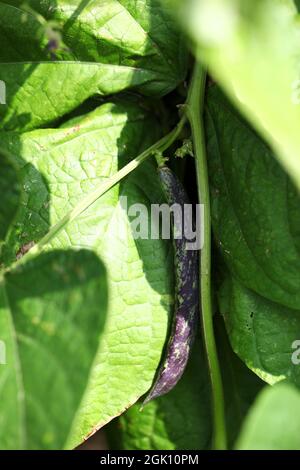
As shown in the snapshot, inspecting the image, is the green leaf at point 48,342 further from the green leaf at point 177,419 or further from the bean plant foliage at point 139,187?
the green leaf at point 177,419

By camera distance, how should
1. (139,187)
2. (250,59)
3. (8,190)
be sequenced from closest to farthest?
(250,59) → (8,190) → (139,187)

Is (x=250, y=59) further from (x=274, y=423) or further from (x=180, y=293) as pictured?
(x=180, y=293)

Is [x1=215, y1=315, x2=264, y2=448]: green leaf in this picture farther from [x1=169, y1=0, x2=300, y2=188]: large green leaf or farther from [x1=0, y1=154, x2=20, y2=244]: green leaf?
[x1=169, y1=0, x2=300, y2=188]: large green leaf

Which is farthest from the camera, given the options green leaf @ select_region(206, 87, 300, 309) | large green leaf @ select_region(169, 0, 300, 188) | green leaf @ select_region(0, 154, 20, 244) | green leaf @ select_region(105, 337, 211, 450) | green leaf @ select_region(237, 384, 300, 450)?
green leaf @ select_region(105, 337, 211, 450)

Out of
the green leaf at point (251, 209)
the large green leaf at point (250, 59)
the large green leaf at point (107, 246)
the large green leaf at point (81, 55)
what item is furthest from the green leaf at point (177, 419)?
the large green leaf at point (250, 59)

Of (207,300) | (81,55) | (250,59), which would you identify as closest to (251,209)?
(207,300)

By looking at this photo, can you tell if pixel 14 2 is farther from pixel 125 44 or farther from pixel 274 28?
pixel 274 28

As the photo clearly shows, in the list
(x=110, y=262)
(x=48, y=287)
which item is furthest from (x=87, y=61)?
(x=48, y=287)

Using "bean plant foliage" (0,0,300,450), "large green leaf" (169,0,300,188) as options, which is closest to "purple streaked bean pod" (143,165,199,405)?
"bean plant foliage" (0,0,300,450)
